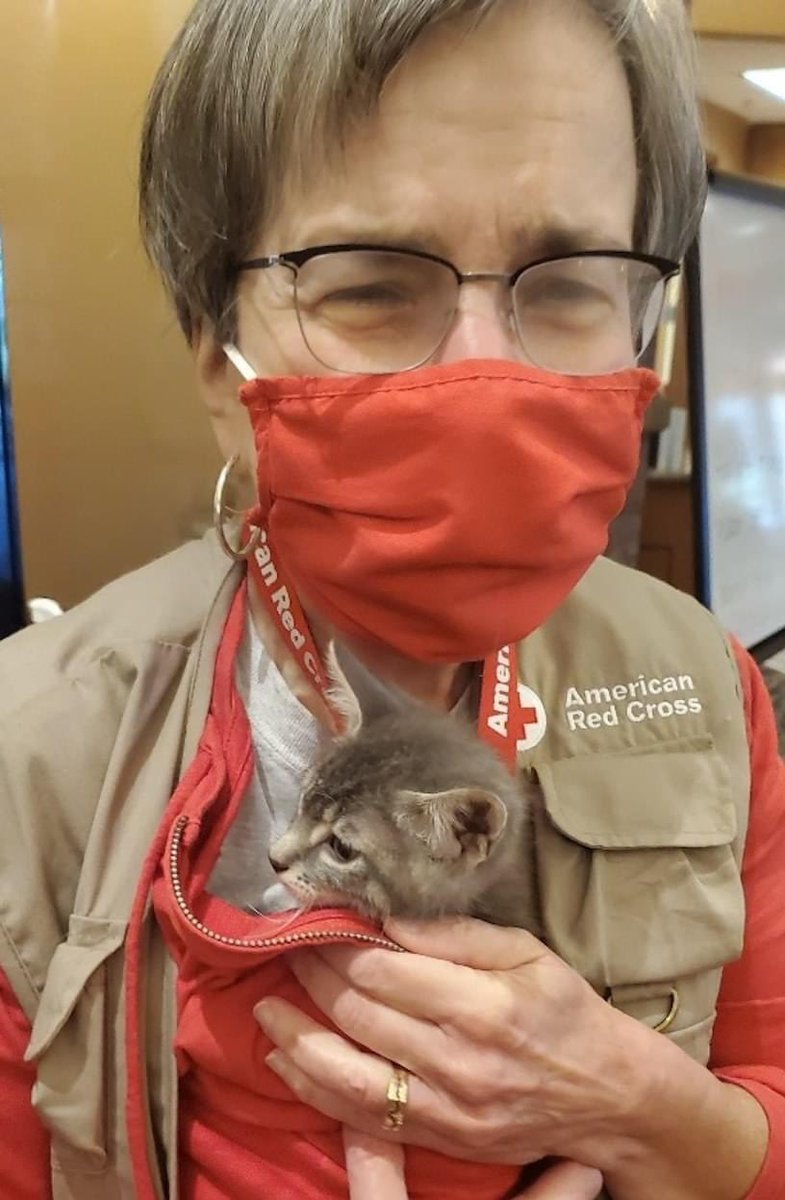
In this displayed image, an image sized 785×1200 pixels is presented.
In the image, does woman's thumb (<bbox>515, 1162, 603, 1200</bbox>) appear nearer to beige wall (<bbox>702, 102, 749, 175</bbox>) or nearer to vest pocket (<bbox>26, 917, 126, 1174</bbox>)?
vest pocket (<bbox>26, 917, 126, 1174</bbox>)

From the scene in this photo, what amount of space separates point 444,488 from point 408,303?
0.15 meters

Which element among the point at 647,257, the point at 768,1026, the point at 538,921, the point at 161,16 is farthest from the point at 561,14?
the point at 161,16

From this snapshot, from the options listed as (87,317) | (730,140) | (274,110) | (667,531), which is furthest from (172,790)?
(730,140)

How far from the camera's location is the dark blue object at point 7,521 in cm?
139

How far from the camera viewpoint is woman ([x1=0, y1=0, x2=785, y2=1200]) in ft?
2.51

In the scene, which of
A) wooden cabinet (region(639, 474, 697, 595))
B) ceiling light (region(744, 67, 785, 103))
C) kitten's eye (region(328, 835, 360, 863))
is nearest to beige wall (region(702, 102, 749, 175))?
ceiling light (region(744, 67, 785, 103))

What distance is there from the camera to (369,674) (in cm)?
94

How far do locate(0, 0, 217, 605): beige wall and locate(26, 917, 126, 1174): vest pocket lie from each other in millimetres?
1234

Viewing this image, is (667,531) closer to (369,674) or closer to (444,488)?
(369,674)

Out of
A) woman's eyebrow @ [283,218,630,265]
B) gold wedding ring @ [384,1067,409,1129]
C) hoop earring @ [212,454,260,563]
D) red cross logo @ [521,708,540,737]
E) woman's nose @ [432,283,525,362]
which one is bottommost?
gold wedding ring @ [384,1067,409,1129]

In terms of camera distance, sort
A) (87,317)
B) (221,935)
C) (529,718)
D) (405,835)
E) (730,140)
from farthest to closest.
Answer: (730,140), (87,317), (529,718), (405,835), (221,935)

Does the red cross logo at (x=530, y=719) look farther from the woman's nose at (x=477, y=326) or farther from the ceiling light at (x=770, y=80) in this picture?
the ceiling light at (x=770, y=80)

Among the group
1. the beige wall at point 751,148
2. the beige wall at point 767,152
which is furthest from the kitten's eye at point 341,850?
the beige wall at point 767,152

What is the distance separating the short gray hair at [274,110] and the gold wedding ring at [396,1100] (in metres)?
0.61
